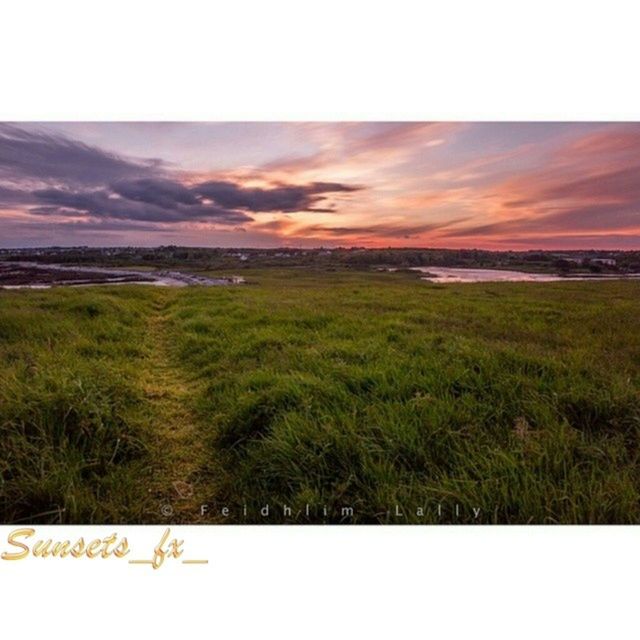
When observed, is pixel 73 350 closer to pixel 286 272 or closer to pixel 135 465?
pixel 135 465

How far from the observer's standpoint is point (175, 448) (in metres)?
3.26

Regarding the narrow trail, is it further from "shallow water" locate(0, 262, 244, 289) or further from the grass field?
"shallow water" locate(0, 262, 244, 289)

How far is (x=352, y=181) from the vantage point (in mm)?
3951

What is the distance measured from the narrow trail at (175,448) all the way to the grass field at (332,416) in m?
0.01

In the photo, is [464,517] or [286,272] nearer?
[464,517]

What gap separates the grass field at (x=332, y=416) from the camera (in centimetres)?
266

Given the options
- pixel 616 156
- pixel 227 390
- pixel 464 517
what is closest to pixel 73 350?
pixel 227 390

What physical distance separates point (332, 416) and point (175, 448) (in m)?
1.39

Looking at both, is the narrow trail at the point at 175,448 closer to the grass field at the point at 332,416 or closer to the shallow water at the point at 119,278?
the grass field at the point at 332,416

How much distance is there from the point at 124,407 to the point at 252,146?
111 inches

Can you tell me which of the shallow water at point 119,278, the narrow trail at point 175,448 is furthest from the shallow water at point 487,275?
the narrow trail at point 175,448

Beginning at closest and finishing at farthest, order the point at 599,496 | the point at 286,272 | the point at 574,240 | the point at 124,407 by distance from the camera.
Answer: the point at 599,496
the point at 124,407
the point at 574,240
the point at 286,272

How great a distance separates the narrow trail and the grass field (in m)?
0.01

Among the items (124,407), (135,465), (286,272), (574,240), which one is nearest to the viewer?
(135,465)
